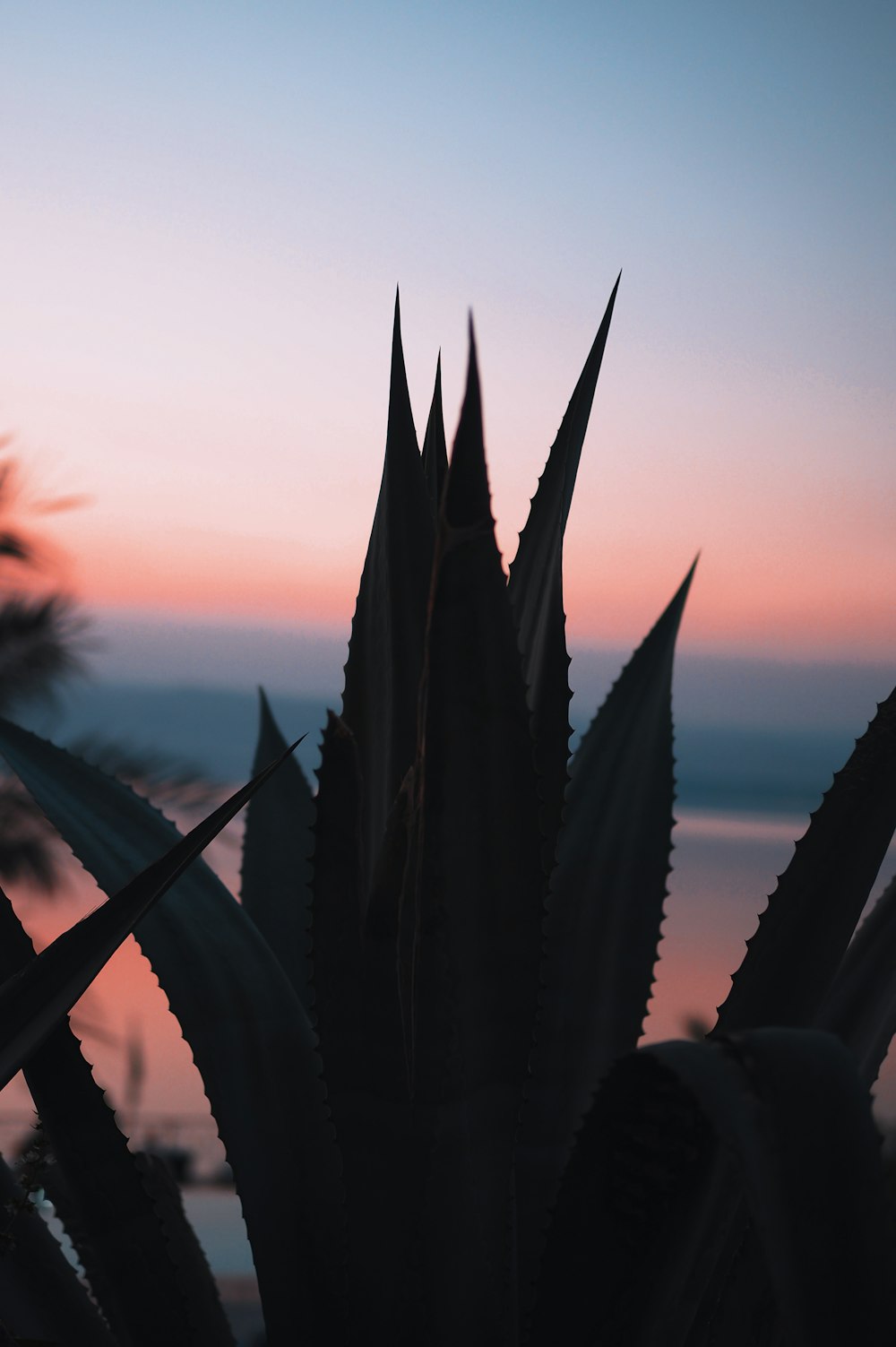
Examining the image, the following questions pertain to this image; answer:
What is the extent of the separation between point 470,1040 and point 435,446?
450mm

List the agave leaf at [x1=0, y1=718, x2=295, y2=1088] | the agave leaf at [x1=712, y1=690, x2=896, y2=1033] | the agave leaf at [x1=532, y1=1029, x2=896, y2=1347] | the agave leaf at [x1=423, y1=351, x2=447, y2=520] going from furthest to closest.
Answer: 1. the agave leaf at [x1=423, y1=351, x2=447, y2=520]
2. the agave leaf at [x1=712, y1=690, x2=896, y2=1033]
3. the agave leaf at [x1=0, y1=718, x2=295, y2=1088]
4. the agave leaf at [x1=532, y1=1029, x2=896, y2=1347]

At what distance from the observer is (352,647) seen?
70cm

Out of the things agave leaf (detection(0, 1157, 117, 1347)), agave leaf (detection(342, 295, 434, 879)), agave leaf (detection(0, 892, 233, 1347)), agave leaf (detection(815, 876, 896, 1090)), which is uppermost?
agave leaf (detection(342, 295, 434, 879))

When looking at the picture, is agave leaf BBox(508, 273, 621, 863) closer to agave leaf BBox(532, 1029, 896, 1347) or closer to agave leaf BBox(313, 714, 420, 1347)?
agave leaf BBox(313, 714, 420, 1347)

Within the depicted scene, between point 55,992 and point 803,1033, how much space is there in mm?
296

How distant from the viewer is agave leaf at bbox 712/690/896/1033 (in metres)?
0.59

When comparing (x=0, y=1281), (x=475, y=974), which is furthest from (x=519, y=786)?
(x=0, y=1281)

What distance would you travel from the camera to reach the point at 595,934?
28.9 inches

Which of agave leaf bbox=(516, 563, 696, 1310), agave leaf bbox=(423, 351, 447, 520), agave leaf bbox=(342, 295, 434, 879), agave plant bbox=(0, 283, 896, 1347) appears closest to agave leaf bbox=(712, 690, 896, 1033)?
Answer: agave plant bbox=(0, 283, 896, 1347)

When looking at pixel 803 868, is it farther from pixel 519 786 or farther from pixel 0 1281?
pixel 0 1281

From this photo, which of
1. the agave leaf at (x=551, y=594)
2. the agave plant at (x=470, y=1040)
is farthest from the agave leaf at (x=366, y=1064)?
the agave leaf at (x=551, y=594)

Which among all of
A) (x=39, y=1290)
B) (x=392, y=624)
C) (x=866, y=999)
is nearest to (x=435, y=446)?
(x=392, y=624)

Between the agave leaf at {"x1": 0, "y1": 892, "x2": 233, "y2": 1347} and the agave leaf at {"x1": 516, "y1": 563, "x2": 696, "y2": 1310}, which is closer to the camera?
the agave leaf at {"x1": 0, "y1": 892, "x2": 233, "y2": 1347}

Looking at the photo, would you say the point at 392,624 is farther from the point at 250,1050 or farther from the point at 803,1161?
the point at 803,1161
